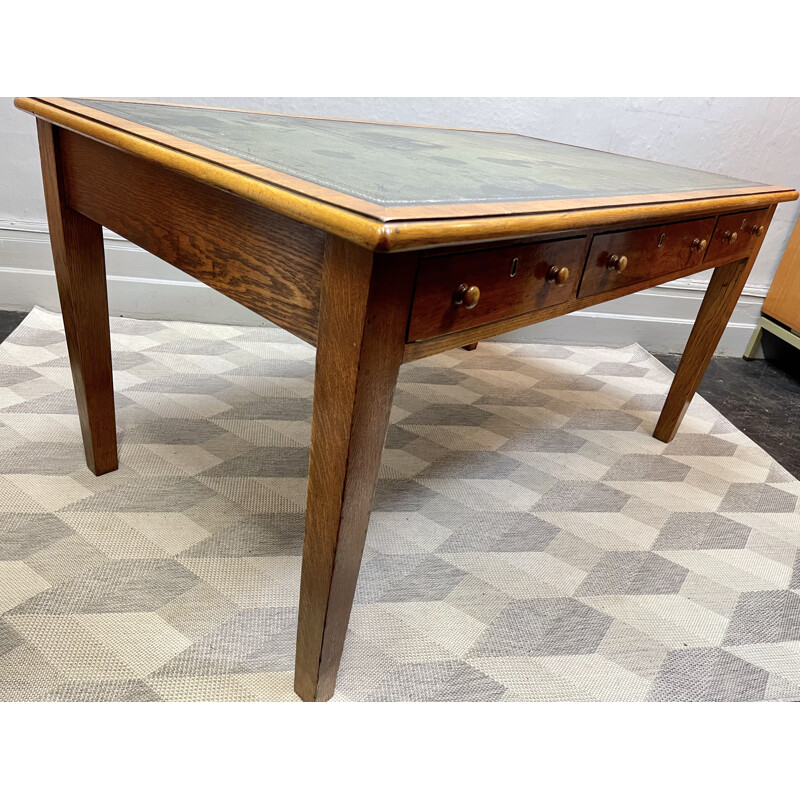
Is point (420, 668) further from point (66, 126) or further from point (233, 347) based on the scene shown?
point (233, 347)

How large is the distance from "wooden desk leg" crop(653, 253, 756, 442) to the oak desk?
512 millimetres

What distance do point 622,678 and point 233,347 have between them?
1692 millimetres

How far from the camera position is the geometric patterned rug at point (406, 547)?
1195 mm

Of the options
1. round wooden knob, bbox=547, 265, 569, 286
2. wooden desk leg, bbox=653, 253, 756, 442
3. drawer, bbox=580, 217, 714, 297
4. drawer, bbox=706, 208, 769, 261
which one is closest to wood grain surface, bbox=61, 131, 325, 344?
round wooden knob, bbox=547, 265, 569, 286

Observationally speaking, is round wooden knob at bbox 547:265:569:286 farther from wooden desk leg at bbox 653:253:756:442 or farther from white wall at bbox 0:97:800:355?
white wall at bbox 0:97:800:355

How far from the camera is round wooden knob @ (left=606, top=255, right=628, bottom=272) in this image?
127cm

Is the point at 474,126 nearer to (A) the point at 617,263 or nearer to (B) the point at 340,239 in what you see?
(A) the point at 617,263

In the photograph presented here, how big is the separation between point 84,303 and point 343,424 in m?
0.85

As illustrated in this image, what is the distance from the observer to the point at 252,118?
1428mm

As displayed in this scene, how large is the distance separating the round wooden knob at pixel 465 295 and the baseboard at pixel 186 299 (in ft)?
5.95

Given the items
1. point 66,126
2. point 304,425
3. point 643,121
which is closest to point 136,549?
point 304,425

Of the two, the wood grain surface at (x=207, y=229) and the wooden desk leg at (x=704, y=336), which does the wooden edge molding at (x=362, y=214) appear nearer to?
the wood grain surface at (x=207, y=229)

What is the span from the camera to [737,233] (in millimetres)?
1776

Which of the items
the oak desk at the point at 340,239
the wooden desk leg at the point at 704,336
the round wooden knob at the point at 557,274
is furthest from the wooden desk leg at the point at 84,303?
the wooden desk leg at the point at 704,336
